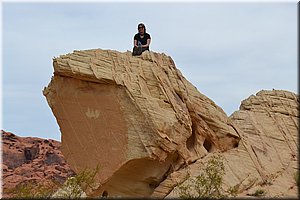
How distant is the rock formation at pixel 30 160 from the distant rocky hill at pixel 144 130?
59.5 feet

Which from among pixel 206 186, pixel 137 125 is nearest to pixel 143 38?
pixel 137 125

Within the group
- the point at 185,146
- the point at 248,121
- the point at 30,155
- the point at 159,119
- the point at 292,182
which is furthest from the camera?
the point at 30,155

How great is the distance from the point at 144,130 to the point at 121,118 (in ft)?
3.29

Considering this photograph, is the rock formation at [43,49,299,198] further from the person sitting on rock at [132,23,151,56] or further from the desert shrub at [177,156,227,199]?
the desert shrub at [177,156,227,199]

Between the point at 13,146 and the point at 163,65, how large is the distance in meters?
28.1

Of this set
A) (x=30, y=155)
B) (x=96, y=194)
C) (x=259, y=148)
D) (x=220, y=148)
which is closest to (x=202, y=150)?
(x=220, y=148)

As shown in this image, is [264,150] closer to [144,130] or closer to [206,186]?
[144,130]

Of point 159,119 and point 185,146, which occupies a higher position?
point 159,119

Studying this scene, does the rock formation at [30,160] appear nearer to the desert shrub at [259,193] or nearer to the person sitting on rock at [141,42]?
the person sitting on rock at [141,42]

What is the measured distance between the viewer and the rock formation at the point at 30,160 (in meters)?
38.5

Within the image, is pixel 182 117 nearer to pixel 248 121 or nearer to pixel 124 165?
pixel 124 165

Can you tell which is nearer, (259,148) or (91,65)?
(91,65)

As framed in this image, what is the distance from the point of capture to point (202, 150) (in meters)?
21.3

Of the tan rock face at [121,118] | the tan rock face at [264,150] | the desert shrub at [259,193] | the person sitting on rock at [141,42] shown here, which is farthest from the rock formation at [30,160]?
the desert shrub at [259,193]
